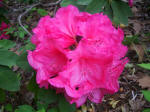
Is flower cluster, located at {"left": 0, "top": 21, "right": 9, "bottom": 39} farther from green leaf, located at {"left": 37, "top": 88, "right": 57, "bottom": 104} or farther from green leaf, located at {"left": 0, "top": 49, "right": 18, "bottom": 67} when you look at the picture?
green leaf, located at {"left": 37, "top": 88, "right": 57, "bottom": 104}

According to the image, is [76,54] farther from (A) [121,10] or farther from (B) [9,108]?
(B) [9,108]

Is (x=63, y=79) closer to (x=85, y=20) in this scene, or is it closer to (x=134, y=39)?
(x=85, y=20)

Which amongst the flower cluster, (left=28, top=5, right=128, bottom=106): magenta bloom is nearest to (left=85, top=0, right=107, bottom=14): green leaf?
(left=28, top=5, right=128, bottom=106): magenta bloom

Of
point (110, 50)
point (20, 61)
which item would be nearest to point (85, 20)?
point (110, 50)

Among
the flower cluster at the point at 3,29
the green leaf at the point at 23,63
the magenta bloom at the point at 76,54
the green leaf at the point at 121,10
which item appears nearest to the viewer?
the magenta bloom at the point at 76,54

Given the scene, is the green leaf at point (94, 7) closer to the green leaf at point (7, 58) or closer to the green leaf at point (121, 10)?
the green leaf at point (121, 10)

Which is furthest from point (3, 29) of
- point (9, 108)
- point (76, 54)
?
point (76, 54)

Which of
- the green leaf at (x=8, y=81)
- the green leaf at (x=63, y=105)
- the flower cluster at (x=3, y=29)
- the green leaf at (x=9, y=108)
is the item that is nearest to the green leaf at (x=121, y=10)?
the green leaf at (x=63, y=105)
